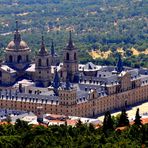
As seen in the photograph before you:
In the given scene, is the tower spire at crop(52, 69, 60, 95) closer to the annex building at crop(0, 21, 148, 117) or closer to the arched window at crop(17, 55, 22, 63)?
the annex building at crop(0, 21, 148, 117)

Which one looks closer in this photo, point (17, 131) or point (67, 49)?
point (17, 131)

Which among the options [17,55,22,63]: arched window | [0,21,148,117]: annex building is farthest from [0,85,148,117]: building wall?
[17,55,22,63]: arched window

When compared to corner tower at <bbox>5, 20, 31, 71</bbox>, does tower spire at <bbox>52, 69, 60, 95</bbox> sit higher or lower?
lower

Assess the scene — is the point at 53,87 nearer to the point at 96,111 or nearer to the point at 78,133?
the point at 96,111

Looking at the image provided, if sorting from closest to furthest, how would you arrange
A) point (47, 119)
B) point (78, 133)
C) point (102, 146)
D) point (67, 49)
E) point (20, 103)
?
point (102, 146) < point (78, 133) < point (47, 119) < point (20, 103) < point (67, 49)

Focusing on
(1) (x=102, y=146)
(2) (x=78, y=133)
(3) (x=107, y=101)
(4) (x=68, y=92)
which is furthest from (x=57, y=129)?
(3) (x=107, y=101)

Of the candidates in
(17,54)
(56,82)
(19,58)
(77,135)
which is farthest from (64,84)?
(77,135)

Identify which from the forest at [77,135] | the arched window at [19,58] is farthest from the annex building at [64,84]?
the forest at [77,135]
